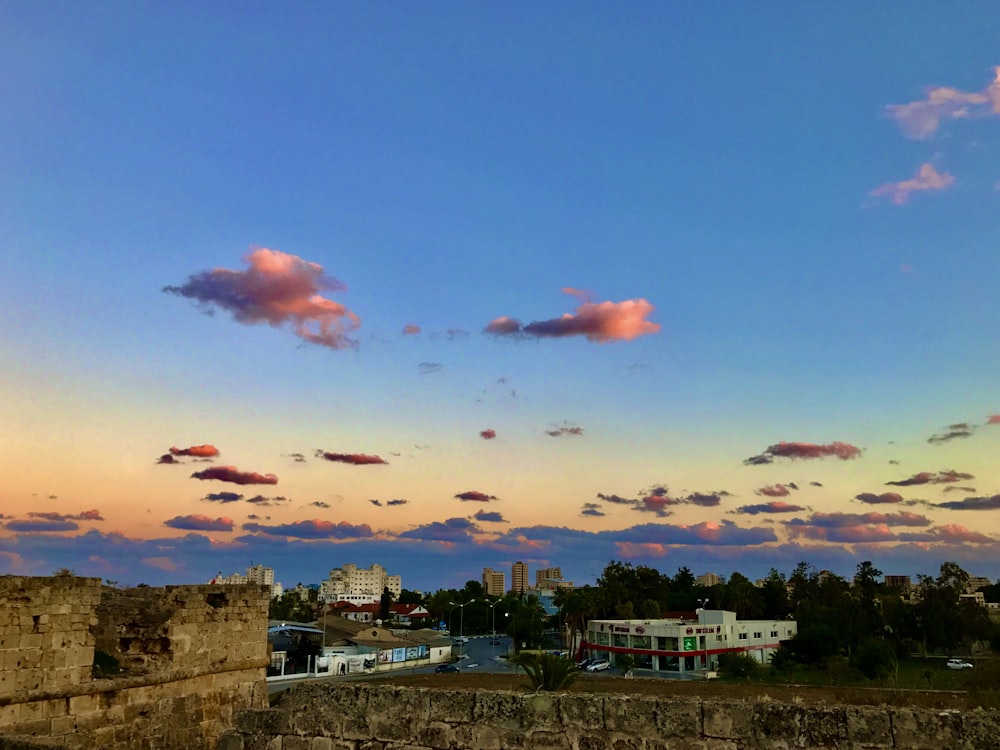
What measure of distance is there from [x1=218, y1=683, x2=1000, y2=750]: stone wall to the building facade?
71.7 metres

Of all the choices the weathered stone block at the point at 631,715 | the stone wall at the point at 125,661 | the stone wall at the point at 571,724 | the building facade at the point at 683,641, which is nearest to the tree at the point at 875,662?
the building facade at the point at 683,641

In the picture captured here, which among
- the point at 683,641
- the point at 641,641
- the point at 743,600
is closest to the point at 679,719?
the point at 683,641

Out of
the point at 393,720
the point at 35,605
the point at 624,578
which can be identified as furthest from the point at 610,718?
the point at 624,578

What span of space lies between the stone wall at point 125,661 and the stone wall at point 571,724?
2522 millimetres

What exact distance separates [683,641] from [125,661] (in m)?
67.3

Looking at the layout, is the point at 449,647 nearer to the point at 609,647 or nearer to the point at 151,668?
the point at 609,647

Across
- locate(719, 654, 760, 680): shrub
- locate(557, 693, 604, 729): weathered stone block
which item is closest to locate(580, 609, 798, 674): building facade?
locate(719, 654, 760, 680): shrub

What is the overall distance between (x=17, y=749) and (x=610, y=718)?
19.0 ft

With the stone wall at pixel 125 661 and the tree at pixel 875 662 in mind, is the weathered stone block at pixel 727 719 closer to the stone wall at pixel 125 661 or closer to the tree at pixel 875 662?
the stone wall at pixel 125 661

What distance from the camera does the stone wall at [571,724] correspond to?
4219 millimetres

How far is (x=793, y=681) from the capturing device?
2603 inches

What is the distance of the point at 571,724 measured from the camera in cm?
493

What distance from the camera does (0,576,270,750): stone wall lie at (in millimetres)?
9539

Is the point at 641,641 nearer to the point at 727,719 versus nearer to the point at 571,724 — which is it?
the point at 571,724
